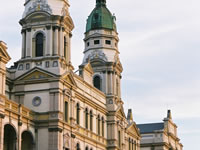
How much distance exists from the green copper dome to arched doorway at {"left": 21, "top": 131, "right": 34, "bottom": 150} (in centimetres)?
2992

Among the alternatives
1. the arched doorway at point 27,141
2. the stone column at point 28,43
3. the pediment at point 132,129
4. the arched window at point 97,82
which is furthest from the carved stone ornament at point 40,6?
the pediment at point 132,129

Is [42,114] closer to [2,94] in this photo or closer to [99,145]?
[2,94]

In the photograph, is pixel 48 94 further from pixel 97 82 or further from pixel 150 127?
pixel 150 127

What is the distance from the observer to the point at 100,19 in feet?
290

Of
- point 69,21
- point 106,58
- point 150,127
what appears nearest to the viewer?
point 69,21

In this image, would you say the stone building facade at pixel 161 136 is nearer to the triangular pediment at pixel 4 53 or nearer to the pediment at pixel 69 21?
the pediment at pixel 69 21

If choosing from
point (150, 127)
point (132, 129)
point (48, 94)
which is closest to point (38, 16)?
point (48, 94)

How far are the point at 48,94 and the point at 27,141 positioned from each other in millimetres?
6042

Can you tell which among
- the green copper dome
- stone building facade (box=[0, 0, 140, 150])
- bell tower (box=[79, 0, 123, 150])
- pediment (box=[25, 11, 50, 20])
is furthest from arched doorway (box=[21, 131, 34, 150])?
the green copper dome

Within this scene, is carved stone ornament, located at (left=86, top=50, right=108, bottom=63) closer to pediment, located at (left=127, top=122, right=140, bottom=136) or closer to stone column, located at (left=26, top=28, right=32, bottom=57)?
pediment, located at (left=127, top=122, right=140, bottom=136)

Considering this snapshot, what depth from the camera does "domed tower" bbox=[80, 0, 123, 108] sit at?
8588cm

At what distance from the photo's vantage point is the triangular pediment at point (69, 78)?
6575cm

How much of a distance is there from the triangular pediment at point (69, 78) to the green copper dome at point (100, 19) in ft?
70.9

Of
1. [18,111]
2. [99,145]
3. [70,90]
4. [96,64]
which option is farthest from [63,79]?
[96,64]
